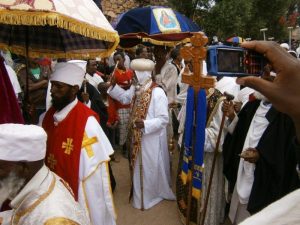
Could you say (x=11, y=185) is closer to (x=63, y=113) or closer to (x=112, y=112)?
(x=63, y=113)

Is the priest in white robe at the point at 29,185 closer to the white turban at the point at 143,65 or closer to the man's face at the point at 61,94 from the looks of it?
the man's face at the point at 61,94

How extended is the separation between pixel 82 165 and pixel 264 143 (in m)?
1.77

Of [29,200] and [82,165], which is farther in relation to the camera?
[82,165]

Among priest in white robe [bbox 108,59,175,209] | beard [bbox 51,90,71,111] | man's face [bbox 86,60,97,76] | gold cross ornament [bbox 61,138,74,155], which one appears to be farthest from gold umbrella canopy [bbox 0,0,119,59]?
man's face [bbox 86,60,97,76]

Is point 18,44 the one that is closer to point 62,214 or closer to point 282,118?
point 62,214

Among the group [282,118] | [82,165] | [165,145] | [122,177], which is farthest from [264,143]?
[122,177]

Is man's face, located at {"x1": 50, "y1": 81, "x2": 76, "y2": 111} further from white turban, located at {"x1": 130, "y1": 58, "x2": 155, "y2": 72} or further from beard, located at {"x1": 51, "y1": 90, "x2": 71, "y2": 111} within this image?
white turban, located at {"x1": 130, "y1": 58, "x2": 155, "y2": 72}

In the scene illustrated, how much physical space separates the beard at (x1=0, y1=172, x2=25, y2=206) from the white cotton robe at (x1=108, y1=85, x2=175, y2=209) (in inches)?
114

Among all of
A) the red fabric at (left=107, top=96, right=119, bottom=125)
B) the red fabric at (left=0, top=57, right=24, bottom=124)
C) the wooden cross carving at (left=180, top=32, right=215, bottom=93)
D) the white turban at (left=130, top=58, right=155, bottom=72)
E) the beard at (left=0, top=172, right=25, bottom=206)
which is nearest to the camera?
the beard at (left=0, top=172, right=25, bottom=206)

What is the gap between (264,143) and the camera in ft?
11.5

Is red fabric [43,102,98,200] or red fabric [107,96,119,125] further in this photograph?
red fabric [107,96,119,125]

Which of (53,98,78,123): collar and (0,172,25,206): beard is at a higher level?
(53,98,78,123): collar

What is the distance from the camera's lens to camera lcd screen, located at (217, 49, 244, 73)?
1.45m

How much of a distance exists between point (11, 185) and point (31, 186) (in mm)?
124
